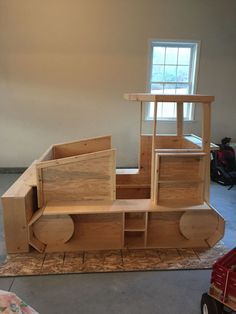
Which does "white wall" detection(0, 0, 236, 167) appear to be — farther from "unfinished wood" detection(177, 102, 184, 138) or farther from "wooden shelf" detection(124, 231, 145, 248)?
"wooden shelf" detection(124, 231, 145, 248)

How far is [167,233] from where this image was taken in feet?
8.61

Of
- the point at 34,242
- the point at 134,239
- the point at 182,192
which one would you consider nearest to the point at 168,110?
the point at 182,192

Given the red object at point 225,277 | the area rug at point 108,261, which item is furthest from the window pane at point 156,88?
the red object at point 225,277

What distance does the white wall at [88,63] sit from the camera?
4.42 m

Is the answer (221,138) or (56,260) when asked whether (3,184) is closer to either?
(56,260)

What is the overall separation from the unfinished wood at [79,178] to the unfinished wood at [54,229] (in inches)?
7.6

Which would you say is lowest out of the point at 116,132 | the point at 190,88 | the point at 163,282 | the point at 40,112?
the point at 163,282

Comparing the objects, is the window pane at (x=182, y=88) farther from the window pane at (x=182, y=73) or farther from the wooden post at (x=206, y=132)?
the wooden post at (x=206, y=132)

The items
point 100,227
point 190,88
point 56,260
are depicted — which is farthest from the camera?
point 190,88

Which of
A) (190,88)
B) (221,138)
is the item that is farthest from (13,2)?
(221,138)

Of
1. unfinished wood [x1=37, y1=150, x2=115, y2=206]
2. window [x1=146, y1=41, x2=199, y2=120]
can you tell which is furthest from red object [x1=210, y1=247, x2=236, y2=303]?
window [x1=146, y1=41, x2=199, y2=120]

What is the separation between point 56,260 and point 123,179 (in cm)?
114

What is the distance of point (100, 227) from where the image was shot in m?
2.54

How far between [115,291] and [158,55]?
152 inches
